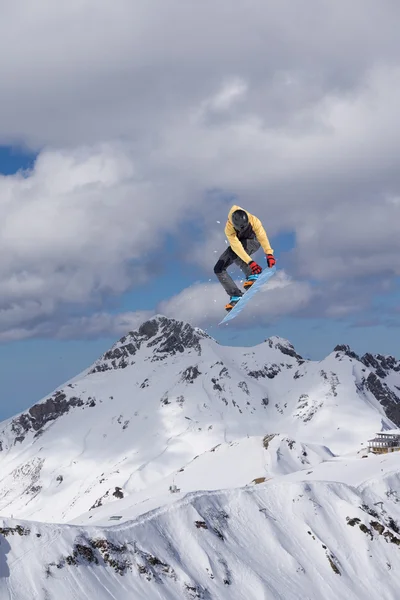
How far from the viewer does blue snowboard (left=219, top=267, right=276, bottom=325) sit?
41.3 meters

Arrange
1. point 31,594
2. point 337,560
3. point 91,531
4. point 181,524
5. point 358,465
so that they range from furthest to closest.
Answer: point 358,465 → point 337,560 → point 181,524 → point 91,531 → point 31,594

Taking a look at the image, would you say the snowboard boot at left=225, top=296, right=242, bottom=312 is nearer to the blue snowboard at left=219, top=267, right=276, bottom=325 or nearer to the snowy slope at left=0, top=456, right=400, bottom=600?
the blue snowboard at left=219, top=267, right=276, bottom=325

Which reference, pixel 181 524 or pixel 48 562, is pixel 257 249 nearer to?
pixel 48 562

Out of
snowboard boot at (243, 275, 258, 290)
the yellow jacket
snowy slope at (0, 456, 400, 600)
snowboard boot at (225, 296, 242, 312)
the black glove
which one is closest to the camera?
the yellow jacket

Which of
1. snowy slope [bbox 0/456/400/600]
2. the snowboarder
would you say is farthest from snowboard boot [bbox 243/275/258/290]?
snowy slope [bbox 0/456/400/600]

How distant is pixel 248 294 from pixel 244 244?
3.54 meters

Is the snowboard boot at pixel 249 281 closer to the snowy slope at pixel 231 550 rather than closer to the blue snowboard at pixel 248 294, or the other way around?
the blue snowboard at pixel 248 294

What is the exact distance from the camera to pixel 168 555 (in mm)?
70625

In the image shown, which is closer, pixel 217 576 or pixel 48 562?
pixel 48 562

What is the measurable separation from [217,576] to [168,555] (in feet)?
18.2

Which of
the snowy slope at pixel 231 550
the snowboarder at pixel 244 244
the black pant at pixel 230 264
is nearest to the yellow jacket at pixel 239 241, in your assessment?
the snowboarder at pixel 244 244

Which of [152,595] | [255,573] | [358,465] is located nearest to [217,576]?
[255,573]

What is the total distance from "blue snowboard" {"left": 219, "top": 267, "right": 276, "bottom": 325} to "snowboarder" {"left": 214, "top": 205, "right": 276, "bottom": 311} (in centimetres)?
28

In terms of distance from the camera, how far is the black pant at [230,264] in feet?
135
